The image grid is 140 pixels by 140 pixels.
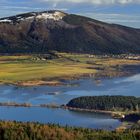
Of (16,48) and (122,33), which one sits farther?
(122,33)

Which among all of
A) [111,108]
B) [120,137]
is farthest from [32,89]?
[120,137]

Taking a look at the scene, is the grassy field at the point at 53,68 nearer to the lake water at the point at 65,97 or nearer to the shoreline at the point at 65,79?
the shoreline at the point at 65,79

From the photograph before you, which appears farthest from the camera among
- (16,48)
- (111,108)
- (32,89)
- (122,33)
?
(122,33)

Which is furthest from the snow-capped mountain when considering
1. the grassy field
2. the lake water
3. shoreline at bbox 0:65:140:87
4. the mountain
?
the lake water

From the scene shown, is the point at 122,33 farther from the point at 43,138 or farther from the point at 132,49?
the point at 43,138

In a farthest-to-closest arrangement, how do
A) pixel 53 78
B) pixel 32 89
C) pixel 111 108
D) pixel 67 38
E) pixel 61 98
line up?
pixel 67 38
pixel 53 78
pixel 32 89
pixel 61 98
pixel 111 108

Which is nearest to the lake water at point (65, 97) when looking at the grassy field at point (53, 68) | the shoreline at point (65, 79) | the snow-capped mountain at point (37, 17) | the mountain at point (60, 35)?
the shoreline at point (65, 79)
